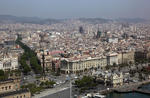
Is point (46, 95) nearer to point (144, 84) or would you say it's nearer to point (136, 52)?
point (144, 84)

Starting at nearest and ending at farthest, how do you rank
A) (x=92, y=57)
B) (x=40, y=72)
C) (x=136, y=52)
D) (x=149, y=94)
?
1. (x=149, y=94)
2. (x=40, y=72)
3. (x=92, y=57)
4. (x=136, y=52)

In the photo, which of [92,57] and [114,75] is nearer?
[114,75]

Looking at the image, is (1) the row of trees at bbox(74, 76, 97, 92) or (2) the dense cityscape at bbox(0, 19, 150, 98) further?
(1) the row of trees at bbox(74, 76, 97, 92)

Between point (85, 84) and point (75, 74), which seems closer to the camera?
point (85, 84)

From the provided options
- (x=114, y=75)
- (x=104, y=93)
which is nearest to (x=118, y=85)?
(x=114, y=75)

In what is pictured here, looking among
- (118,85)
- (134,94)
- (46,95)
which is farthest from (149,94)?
(46,95)

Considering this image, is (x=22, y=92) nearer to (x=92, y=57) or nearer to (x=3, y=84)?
(x=3, y=84)

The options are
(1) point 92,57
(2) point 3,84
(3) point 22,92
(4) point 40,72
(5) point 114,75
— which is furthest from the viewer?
(1) point 92,57

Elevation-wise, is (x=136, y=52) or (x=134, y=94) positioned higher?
(x=136, y=52)

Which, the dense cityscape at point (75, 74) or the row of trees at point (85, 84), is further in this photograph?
the row of trees at point (85, 84)
